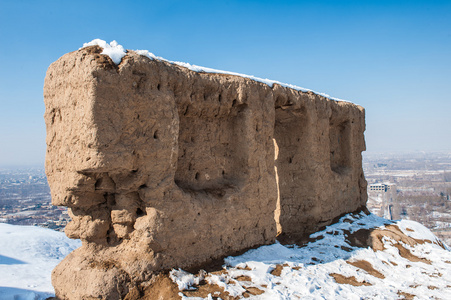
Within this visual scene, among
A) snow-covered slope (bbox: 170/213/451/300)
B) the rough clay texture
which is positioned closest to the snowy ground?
snow-covered slope (bbox: 170/213/451/300)

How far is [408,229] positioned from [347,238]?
8.11 feet

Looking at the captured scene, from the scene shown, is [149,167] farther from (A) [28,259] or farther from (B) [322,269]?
(A) [28,259]

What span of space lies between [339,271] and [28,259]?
802 cm

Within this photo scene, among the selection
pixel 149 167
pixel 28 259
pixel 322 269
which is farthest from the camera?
pixel 28 259

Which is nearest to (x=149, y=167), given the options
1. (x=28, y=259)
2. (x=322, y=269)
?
(x=322, y=269)

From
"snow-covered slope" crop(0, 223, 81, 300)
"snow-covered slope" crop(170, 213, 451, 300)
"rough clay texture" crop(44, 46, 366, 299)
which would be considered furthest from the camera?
"snow-covered slope" crop(0, 223, 81, 300)

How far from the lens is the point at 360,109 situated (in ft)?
34.8

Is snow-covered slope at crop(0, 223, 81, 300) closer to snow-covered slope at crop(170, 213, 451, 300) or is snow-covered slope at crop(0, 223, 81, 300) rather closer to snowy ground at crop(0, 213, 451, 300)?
snowy ground at crop(0, 213, 451, 300)

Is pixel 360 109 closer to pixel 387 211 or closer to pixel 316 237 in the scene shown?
pixel 316 237

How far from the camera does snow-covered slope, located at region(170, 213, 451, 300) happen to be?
4.45m

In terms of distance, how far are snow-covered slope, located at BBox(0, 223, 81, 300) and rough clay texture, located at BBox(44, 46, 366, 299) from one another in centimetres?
252

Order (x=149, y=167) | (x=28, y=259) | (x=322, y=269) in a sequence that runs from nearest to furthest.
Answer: (x=149, y=167), (x=322, y=269), (x=28, y=259)

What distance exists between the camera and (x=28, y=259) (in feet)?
28.1

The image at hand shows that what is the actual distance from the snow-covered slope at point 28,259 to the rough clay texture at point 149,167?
8.27ft
